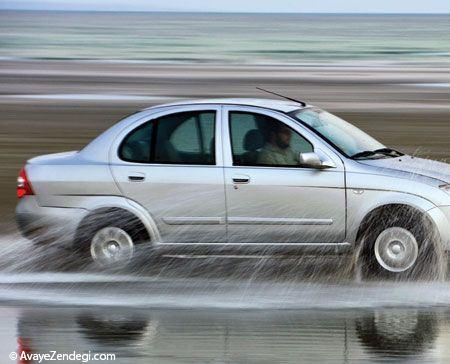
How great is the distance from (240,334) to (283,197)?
2208 millimetres

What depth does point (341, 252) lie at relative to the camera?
403 inches

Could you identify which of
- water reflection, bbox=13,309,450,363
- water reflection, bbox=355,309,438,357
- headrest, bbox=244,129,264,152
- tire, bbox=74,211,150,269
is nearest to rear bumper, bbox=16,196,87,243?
tire, bbox=74,211,150,269

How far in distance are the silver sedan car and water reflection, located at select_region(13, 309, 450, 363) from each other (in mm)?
1359

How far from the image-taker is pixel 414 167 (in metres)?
10.4

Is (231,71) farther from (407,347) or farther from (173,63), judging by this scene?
(407,347)

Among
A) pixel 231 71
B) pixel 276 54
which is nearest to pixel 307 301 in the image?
pixel 231 71

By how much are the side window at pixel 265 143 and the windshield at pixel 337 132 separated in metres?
0.19

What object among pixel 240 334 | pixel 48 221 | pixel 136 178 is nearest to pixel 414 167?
pixel 136 178

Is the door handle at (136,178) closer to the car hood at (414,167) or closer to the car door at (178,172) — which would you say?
the car door at (178,172)

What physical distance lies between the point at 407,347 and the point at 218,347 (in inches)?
44.1

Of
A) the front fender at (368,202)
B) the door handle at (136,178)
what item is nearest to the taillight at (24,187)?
the door handle at (136,178)

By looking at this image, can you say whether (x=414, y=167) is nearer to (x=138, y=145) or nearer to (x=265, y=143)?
(x=265, y=143)

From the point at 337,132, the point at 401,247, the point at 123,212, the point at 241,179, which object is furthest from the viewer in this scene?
the point at 337,132

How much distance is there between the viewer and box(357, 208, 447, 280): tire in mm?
10109
